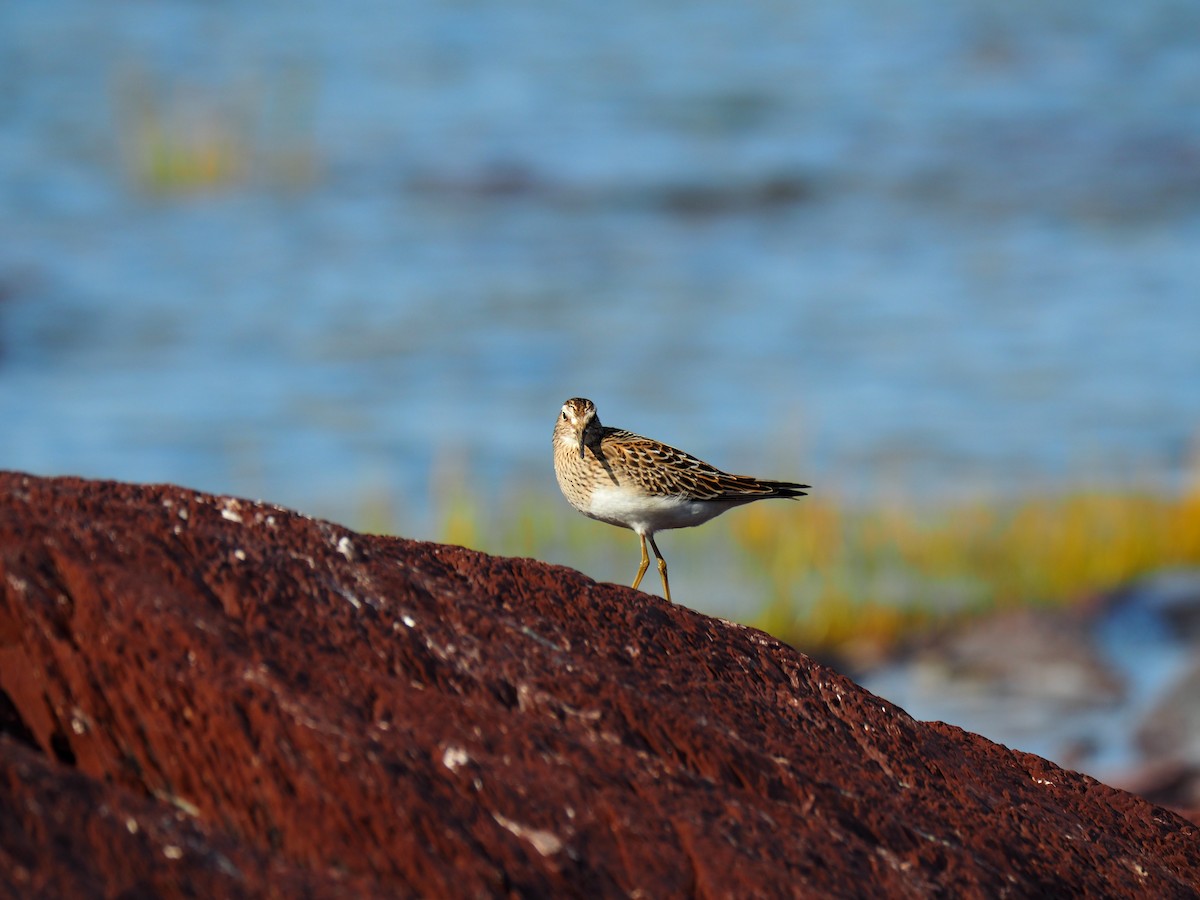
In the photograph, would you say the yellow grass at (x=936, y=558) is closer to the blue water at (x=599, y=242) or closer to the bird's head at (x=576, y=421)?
the blue water at (x=599, y=242)

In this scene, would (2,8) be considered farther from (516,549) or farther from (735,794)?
(735,794)

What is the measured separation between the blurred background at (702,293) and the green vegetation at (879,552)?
0.04m

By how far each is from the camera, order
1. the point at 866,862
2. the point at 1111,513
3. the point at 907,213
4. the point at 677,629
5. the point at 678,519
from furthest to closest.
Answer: the point at 907,213 < the point at 1111,513 < the point at 678,519 < the point at 677,629 < the point at 866,862

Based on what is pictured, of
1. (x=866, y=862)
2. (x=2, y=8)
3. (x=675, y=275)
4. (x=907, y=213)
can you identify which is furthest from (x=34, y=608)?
(x=2, y=8)

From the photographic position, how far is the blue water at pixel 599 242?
19.2m

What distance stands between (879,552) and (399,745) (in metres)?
11.3

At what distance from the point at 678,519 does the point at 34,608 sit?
3353mm

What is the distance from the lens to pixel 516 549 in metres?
14.0

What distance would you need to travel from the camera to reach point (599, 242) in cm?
2888

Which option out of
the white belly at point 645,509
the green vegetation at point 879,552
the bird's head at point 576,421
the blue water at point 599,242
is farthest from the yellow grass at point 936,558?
the white belly at point 645,509

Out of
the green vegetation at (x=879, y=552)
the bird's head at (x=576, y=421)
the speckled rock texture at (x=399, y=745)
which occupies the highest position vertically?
the green vegetation at (x=879, y=552)

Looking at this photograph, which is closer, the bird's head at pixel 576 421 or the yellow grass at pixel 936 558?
the bird's head at pixel 576 421

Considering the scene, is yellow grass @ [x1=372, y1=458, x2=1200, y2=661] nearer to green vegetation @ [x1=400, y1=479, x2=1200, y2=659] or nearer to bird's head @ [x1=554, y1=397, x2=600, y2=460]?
green vegetation @ [x1=400, y1=479, x2=1200, y2=659]

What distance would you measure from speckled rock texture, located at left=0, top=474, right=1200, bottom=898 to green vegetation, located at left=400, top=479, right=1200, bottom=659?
28.9 feet
